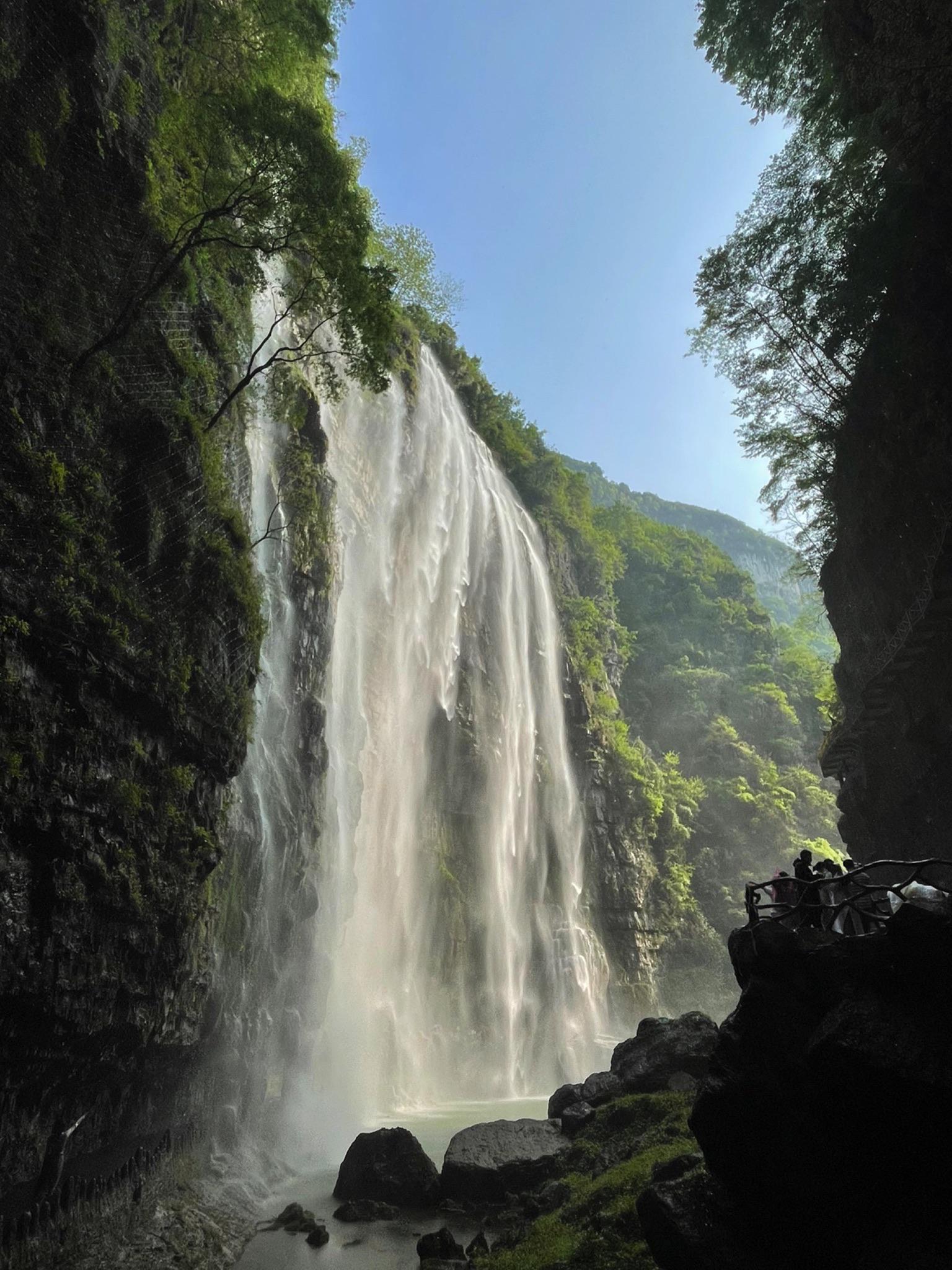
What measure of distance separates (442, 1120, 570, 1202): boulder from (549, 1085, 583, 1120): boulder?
1355 mm

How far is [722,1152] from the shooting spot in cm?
604

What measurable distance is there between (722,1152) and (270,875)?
9.78m

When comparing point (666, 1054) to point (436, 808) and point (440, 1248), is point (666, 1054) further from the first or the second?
point (436, 808)

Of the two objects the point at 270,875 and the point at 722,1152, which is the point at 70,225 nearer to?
the point at 270,875

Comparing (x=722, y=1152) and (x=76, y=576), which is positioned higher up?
(x=76, y=576)

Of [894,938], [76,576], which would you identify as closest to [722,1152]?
[894,938]

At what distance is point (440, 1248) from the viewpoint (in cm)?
904

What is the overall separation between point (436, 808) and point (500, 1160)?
13.9 metres

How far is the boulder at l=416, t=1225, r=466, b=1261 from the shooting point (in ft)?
29.3

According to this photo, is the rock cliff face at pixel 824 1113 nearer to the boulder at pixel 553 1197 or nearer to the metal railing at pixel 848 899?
the metal railing at pixel 848 899

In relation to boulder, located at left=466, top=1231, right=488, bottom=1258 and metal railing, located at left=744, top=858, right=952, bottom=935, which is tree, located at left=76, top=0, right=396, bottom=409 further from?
boulder, located at left=466, top=1231, right=488, bottom=1258

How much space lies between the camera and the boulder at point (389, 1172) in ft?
36.6

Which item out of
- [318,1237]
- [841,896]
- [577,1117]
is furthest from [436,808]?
[841,896]

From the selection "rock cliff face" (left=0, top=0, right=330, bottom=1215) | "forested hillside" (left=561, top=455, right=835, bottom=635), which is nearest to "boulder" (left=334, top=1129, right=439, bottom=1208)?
"rock cliff face" (left=0, top=0, right=330, bottom=1215)
